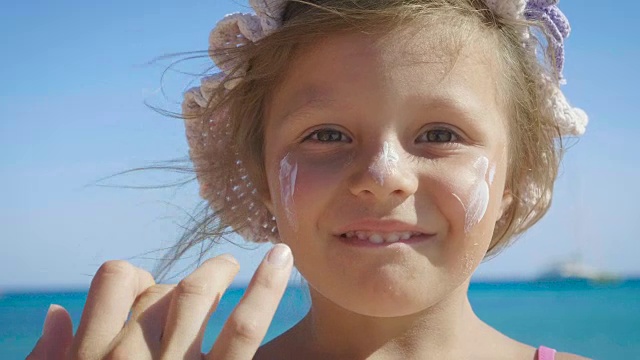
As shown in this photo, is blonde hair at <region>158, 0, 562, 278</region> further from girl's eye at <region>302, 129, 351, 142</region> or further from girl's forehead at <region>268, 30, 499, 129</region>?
girl's eye at <region>302, 129, 351, 142</region>

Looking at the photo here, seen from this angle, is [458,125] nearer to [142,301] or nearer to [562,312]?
[142,301]

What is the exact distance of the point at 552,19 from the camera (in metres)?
2.85

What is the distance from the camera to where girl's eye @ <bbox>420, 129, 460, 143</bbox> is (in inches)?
93.4

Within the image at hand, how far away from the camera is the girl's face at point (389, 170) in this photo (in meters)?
2.27

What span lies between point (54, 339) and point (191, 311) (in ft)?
1.17

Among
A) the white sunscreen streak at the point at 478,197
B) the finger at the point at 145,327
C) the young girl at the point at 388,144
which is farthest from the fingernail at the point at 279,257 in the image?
the white sunscreen streak at the point at 478,197

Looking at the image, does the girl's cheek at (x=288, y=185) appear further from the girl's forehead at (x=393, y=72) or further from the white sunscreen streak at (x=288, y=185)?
the girl's forehead at (x=393, y=72)

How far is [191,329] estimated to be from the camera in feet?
4.66

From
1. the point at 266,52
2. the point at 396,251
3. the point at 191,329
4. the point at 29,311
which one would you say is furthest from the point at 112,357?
the point at 29,311

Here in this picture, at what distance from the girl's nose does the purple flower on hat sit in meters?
0.91

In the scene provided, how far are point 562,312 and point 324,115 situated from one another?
19.4m

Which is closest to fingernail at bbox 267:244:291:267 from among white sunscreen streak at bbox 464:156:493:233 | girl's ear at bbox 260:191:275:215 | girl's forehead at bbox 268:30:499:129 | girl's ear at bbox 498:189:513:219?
girl's forehead at bbox 268:30:499:129

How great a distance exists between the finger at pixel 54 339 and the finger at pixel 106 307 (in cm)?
14

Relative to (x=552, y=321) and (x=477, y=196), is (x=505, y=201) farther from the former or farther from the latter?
(x=552, y=321)
